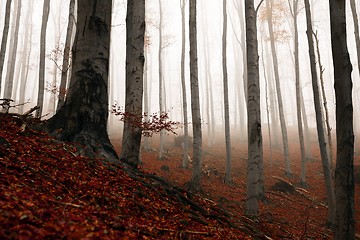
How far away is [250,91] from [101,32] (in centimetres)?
420

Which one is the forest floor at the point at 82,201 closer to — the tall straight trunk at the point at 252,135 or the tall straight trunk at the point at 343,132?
the tall straight trunk at the point at 252,135

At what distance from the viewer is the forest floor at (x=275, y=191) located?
6.87m

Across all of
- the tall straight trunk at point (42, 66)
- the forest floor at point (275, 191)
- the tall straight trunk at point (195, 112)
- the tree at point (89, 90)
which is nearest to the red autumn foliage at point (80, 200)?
the tree at point (89, 90)

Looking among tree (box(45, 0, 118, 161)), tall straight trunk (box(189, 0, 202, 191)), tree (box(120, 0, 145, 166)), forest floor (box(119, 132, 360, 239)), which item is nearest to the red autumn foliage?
tree (box(45, 0, 118, 161))

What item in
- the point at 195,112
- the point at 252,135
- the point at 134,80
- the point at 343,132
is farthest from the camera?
the point at 195,112

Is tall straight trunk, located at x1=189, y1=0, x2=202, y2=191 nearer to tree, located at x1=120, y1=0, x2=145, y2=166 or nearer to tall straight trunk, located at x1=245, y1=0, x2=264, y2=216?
tall straight trunk, located at x1=245, y1=0, x2=264, y2=216

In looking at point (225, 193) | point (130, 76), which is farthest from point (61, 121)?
point (225, 193)

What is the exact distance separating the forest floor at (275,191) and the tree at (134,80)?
8.40 feet

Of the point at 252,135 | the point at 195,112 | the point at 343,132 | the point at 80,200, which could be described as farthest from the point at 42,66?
the point at 343,132

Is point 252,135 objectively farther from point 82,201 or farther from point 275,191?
point 275,191

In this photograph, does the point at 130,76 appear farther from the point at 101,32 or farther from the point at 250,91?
the point at 250,91

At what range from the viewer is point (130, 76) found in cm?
594

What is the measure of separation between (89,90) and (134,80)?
133 centimetres

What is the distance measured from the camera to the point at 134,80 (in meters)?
5.86
